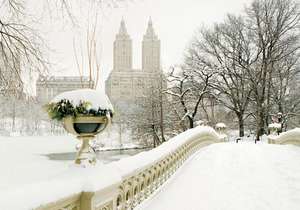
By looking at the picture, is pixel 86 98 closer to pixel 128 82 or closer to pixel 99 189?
pixel 99 189

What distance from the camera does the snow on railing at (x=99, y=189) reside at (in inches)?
102

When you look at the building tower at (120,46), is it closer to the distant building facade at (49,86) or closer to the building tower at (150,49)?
the building tower at (150,49)

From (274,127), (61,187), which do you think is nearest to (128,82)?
(274,127)

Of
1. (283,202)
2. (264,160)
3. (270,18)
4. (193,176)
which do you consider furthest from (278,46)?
(283,202)

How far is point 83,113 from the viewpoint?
158 inches

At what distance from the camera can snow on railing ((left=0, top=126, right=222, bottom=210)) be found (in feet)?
8.50

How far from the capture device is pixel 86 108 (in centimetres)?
404

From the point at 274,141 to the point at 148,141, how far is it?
16.5m

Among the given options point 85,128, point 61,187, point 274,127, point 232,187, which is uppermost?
point 85,128

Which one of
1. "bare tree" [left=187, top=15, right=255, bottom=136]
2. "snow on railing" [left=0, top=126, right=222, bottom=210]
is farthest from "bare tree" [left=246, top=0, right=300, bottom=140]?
"snow on railing" [left=0, top=126, right=222, bottom=210]

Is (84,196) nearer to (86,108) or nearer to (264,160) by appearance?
(86,108)

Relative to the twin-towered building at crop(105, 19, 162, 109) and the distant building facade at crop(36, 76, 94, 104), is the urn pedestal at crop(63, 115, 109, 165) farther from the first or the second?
the twin-towered building at crop(105, 19, 162, 109)

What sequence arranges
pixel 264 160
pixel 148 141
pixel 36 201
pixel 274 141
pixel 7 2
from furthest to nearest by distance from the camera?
pixel 148 141, pixel 274 141, pixel 264 160, pixel 7 2, pixel 36 201

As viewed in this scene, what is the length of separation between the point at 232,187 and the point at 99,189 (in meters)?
5.34
